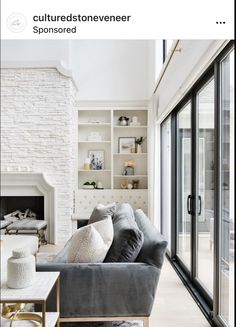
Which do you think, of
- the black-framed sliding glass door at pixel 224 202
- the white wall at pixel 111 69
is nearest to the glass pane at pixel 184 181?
the black-framed sliding glass door at pixel 224 202

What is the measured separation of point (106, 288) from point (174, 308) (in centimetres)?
87

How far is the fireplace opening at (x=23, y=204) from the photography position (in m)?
5.39

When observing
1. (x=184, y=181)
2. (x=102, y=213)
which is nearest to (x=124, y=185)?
(x=184, y=181)

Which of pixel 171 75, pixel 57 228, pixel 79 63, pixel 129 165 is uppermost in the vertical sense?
pixel 79 63

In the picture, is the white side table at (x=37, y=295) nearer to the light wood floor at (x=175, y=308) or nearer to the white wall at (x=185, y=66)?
the light wood floor at (x=175, y=308)

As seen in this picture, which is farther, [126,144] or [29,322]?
[126,144]

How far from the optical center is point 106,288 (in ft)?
6.60

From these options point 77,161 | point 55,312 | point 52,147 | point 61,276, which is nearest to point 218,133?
point 61,276

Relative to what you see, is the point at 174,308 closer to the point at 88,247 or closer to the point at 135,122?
the point at 88,247

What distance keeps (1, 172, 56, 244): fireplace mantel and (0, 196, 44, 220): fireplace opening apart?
33cm

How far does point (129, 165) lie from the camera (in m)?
5.78

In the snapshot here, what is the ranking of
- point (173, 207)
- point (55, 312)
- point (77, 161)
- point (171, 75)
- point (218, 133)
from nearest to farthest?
point (55, 312) < point (218, 133) < point (171, 75) < point (173, 207) < point (77, 161)
